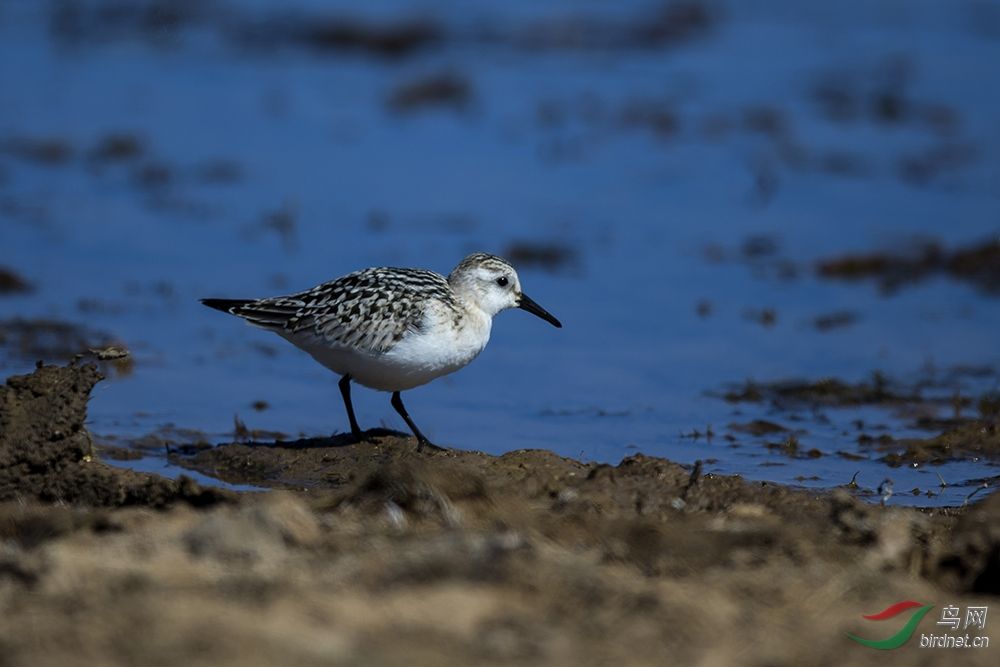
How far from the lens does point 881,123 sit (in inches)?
633

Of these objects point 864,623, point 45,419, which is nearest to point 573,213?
point 45,419

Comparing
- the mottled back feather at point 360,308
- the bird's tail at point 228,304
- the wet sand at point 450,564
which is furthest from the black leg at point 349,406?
the wet sand at point 450,564

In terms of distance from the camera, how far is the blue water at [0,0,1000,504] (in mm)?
9289

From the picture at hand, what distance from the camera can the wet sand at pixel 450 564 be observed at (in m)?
4.18

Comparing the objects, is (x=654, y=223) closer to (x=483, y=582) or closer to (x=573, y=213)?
(x=573, y=213)

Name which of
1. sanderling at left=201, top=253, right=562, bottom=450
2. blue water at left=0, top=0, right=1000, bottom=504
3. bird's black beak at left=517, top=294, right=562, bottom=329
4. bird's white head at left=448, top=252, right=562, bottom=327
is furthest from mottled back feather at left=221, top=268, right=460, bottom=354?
blue water at left=0, top=0, right=1000, bottom=504

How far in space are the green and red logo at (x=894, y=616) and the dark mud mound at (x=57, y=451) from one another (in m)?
2.83

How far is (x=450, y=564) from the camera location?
15.3ft

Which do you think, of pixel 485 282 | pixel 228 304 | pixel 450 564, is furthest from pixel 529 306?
pixel 450 564

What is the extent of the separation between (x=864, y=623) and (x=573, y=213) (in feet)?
28.7

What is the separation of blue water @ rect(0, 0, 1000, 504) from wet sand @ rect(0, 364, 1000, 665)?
5.84 feet

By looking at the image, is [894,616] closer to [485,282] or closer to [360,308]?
[360,308]

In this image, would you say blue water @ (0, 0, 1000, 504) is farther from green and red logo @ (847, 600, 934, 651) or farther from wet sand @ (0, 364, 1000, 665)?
green and red logo @ (847, 600, 934, 651)

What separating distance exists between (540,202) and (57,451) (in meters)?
7.50
